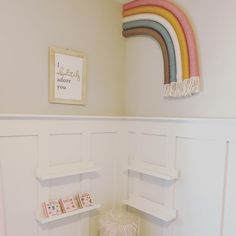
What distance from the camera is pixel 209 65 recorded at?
1510mm

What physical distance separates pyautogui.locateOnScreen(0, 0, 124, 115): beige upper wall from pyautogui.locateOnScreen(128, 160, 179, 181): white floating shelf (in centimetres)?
47

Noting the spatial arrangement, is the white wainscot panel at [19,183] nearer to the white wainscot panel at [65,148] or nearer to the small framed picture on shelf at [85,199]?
the white wainscot panel at [65,148]

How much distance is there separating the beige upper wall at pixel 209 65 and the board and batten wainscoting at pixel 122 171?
0.11 m

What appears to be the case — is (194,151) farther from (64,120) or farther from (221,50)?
(64,120)

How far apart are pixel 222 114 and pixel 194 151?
0.94 feet

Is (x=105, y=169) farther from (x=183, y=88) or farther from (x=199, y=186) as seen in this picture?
(x=183, y=88)

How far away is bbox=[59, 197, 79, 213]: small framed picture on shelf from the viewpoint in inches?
64.1

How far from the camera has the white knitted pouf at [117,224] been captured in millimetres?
1658

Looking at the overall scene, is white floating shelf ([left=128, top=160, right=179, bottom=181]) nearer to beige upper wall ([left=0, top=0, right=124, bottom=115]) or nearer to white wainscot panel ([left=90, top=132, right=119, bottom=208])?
white wainscot panel ([left=90, top=132, right=119, bottom=208])

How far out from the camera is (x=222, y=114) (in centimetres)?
146

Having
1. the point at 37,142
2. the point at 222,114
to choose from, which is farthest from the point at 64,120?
the point at 222,114

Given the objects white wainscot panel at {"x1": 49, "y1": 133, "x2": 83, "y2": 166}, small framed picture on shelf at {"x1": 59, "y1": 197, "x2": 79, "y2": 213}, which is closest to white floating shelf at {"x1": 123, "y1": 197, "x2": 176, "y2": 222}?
small framed picture on shelf at {"x1": 59, "y1": 197, "x2": 79, "y2": 213}

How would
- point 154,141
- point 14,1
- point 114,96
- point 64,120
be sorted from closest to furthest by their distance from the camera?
1. point 14,1
2. point 64,120
3. point 154,141
4. point 114,96

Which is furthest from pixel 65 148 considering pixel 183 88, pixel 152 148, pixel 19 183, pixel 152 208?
pixel 183 88
